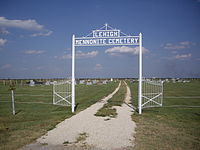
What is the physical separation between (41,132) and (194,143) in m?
5.51

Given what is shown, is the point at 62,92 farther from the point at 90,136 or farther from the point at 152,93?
the point at 90,136

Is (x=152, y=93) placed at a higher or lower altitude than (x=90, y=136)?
higher

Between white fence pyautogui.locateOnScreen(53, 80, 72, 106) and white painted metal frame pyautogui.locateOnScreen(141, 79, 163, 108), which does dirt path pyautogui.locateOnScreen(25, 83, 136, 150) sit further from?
white fence pyautogui.locateOnScreen(53, 80, 72, 106)

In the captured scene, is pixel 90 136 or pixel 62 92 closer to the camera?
pixel 90 136

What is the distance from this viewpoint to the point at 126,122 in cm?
960

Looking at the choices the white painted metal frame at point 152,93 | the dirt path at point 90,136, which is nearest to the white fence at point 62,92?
the dirt path at point 90,136

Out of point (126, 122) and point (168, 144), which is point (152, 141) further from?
point (126, 122)

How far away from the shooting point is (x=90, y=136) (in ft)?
23.6

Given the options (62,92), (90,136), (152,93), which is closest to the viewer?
(90,136)

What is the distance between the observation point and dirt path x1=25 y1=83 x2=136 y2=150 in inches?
243

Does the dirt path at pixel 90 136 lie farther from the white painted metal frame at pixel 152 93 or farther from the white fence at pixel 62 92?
the white fence at pixel 62 92

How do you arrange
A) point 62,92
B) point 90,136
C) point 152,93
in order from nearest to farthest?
point 90,136 < point 152,93 < point 62,92

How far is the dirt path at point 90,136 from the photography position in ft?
20.2

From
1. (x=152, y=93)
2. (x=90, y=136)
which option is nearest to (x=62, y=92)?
(x=152, y=93)
